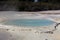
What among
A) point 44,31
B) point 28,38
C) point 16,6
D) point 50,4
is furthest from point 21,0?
point 28,38

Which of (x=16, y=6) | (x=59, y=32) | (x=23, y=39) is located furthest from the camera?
(x=16, y=6)

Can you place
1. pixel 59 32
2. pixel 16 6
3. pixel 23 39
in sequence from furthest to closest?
pixel 16 6
pixel 59 32
pixel 23 39

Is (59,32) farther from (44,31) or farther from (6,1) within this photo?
(6,1)

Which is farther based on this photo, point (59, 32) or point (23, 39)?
point (59, 32)

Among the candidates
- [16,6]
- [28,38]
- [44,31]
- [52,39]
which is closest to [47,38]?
[52,39]

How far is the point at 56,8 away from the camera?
43.6 feet

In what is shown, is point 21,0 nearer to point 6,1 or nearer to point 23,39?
point 6,1

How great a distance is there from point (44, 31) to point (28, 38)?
113cm

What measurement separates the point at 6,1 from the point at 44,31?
26.2 feet

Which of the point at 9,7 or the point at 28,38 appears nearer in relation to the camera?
the point at 28,38

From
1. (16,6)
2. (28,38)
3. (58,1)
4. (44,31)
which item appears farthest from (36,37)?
(58,1)

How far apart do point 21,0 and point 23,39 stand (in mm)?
8764

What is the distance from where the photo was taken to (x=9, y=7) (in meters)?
13.2

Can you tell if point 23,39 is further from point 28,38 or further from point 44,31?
point 44,31
